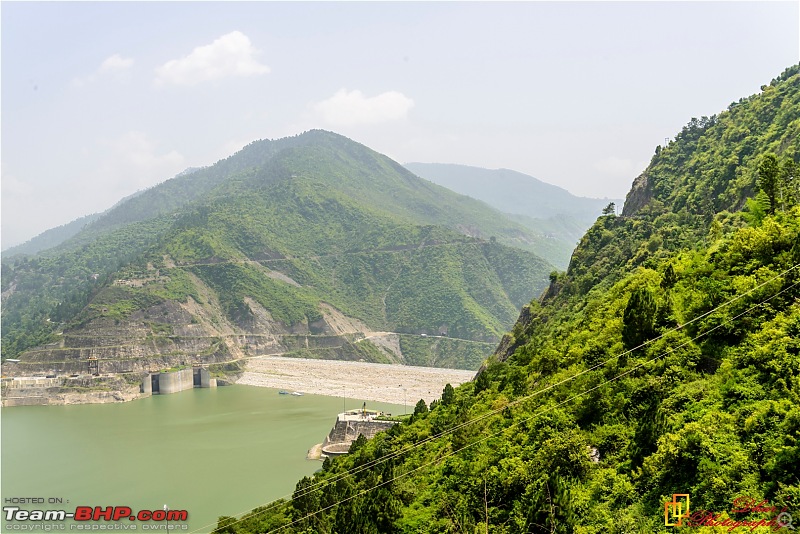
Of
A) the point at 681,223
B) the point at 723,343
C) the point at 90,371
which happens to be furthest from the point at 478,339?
the point at 723,343

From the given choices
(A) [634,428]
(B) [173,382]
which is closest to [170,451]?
(B) [173,382]

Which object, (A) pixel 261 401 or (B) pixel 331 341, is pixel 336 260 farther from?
(A) pixel 261 401

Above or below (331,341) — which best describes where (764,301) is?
above

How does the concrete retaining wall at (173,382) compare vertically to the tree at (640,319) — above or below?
below

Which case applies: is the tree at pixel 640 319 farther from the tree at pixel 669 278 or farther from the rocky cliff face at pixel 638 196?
the rocky cliff face at pixel 638 196

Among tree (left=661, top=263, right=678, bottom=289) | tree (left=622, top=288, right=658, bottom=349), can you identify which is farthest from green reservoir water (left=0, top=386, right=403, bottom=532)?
tree (left=661, top=263, right=678, bottom=289)

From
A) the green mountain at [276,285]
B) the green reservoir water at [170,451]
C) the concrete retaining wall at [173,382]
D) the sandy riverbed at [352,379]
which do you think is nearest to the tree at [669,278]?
the green reservoir water at [170,451]

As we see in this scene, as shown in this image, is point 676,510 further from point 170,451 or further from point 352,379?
point 352,379

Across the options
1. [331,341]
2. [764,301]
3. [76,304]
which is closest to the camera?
[764,301]
